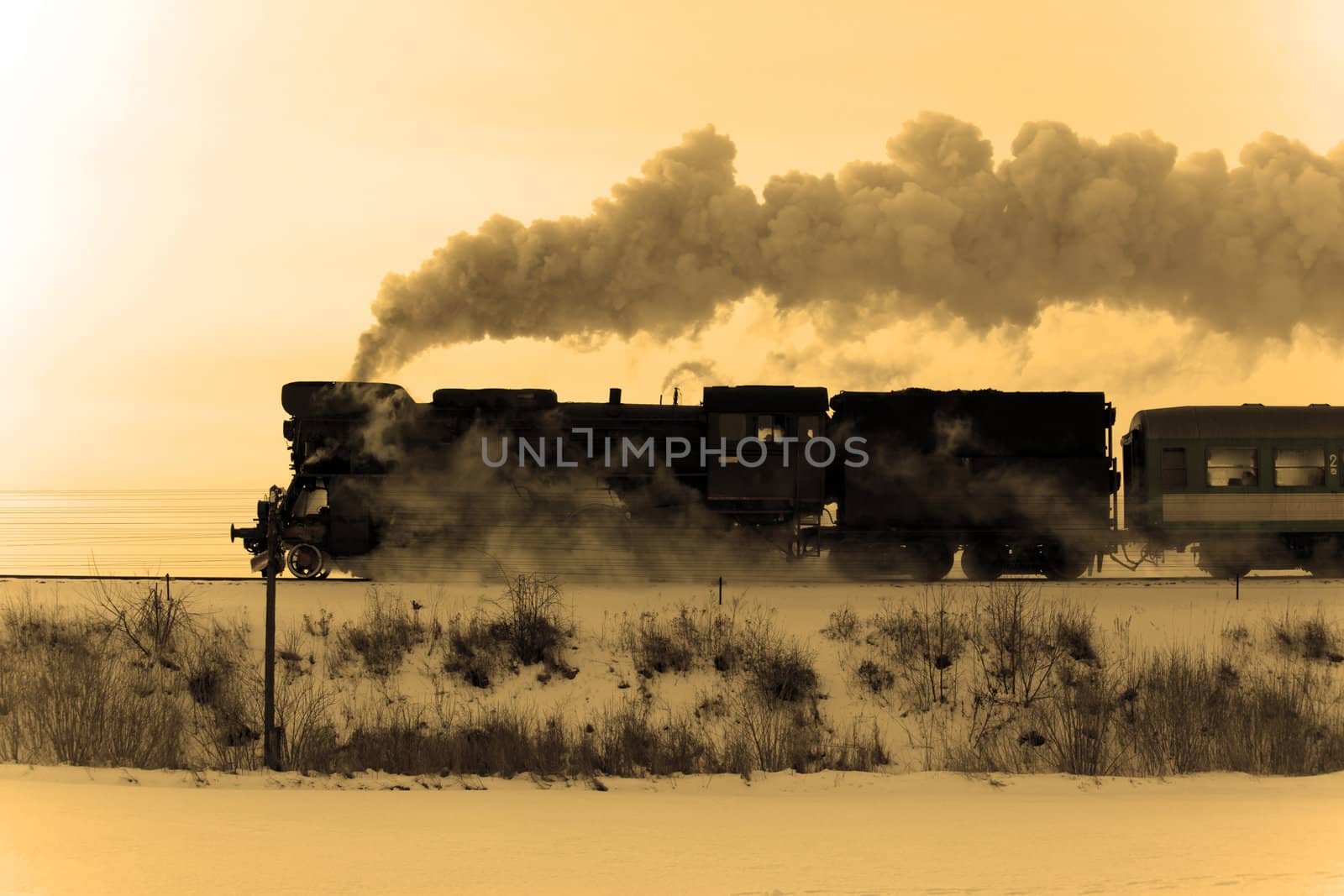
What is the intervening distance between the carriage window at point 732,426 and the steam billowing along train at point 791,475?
0.11 feet

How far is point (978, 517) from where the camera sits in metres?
22.2

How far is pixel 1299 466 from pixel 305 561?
20.3 meters

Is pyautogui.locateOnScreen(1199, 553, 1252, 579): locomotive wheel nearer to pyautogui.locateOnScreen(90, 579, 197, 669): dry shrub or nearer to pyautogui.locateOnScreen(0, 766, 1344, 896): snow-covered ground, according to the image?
pyautogui.locateOnScreen(0, 766, 1344, 896): snow-covered ground

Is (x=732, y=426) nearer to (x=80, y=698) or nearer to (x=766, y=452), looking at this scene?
(x=766, y=452)

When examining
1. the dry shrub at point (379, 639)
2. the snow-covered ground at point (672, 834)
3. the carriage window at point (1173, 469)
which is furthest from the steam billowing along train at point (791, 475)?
the snow-covered ground at point (672, 834)

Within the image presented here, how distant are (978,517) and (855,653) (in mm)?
6841

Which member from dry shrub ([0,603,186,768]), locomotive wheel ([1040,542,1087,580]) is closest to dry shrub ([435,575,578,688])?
dry shrub ([0,603,186,768])

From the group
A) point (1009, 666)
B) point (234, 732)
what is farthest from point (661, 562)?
point (234, 732)

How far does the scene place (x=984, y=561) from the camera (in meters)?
22.3

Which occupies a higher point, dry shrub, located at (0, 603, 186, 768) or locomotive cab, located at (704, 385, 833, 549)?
locomotive cab, located at (704, 385, 833, 549)

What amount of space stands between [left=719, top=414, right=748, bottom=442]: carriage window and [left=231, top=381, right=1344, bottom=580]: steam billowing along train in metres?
0.03

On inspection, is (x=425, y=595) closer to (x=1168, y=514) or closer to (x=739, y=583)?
(x=739, y=583)

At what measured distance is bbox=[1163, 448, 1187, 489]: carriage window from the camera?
2302cm

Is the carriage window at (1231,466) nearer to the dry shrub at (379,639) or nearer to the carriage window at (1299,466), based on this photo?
the carriage window at (1299,466)
